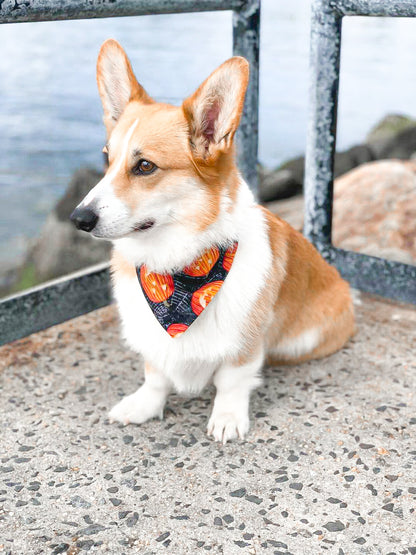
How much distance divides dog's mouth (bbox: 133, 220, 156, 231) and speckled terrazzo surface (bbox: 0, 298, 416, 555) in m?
0.81

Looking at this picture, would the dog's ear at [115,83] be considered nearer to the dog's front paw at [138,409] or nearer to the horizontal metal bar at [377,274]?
the dog's front paw at [138,409]

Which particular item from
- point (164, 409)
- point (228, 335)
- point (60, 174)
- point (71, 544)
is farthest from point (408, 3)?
point (60, 174)

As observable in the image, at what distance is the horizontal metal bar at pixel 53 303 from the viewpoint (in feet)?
9.00

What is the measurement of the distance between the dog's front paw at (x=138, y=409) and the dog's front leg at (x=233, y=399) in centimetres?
22

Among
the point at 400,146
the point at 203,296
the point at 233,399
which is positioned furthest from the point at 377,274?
the point at 400,146

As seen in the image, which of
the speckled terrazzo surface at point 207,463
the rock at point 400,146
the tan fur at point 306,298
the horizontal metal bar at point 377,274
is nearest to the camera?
the speckled terrazzo surface at point 207,463

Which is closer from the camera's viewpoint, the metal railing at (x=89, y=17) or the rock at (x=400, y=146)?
the metal railing at (x=89, y=17)

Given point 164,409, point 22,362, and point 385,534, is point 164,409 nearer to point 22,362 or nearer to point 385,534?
point 22,362

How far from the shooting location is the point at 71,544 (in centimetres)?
182

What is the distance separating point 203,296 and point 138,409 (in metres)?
0.55

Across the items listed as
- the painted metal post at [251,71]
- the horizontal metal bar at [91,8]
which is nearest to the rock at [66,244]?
the painted metal post at [251,71]

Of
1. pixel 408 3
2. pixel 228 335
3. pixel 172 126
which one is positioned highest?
pixel 408 3

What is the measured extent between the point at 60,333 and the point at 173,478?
4.06 feet

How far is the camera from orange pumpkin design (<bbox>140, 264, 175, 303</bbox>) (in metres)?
2.21
